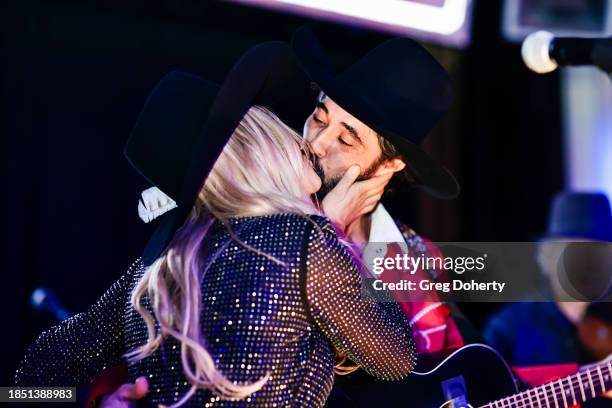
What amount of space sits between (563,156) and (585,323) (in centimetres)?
127

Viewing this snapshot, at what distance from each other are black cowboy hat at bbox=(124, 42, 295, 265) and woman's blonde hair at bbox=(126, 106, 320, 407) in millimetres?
47

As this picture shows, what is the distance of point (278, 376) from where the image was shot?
1782 mm

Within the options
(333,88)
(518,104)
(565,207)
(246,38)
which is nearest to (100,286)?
(246,38)

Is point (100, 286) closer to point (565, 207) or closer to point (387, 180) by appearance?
point (387, 180)

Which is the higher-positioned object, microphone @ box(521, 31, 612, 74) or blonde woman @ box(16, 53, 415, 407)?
microphone @ box(521, 31, 612, 74)

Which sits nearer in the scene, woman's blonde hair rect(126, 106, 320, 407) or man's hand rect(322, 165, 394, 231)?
woman's blonde hair rect(126, 106, 320, 407)

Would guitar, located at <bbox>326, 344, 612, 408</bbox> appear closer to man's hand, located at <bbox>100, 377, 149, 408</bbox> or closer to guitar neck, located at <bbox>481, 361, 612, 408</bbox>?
guitar neck, located at <bbox>481, 361, 612, 408</bbox>

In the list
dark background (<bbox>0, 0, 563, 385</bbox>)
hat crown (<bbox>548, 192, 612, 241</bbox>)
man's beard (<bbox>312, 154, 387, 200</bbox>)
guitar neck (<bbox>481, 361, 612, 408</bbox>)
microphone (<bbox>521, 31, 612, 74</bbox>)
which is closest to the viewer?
microphone (<bbox>521, 31, 612, 74</bbox>)

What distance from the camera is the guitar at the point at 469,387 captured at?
7.21ft

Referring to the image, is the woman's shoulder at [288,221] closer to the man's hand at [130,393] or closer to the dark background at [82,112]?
the man's hand at [130,393]

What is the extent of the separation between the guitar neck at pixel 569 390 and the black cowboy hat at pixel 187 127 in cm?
111

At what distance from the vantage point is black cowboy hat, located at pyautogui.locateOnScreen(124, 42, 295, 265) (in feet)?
5.95

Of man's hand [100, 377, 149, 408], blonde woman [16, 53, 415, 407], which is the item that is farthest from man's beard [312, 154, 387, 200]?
man's hand [100, 377, 149, 408]

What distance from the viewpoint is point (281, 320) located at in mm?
1772
